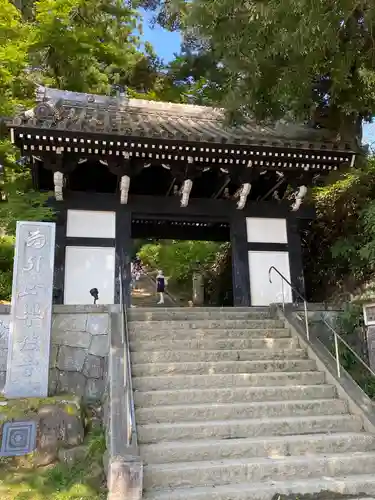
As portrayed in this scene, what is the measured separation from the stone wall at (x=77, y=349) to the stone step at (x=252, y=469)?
2552mm

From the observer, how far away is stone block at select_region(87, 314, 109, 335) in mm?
6934

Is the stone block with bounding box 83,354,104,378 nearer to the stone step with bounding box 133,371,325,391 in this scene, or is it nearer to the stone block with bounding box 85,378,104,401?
the stone block with bounding box 85,378,104,401

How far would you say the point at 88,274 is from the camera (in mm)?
8906

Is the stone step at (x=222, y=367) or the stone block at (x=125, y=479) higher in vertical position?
the stone step at (x=222, y=367)

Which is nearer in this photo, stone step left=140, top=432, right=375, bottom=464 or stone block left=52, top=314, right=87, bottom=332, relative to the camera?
stone step left=140, top=432, right=375, bottom=464

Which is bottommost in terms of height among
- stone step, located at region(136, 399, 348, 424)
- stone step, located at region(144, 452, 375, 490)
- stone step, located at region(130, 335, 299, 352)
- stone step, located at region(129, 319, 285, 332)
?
stone step, located at region(144, 452, 375, 490)

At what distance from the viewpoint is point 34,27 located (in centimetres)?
1257

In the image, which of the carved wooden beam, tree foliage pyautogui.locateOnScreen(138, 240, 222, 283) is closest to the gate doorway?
tree foliage pyautogui.locateOnScreen(138, 240, 222, 283)

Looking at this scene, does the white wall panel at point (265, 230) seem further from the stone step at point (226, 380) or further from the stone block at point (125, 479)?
the stone block at point (125, 479)

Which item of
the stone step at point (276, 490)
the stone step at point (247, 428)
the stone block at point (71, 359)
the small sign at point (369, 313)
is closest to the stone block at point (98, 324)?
the stone block at point (71, 359)

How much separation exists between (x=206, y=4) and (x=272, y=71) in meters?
1.48

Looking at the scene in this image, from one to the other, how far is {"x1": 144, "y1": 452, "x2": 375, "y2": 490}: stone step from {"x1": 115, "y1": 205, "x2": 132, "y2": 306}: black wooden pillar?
16.3ft

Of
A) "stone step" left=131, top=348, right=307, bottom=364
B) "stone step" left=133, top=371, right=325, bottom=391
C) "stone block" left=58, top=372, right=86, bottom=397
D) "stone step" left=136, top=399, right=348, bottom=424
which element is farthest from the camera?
"stone block" left=58, top=372, right=86, bottom=397

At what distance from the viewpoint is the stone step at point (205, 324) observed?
6908 mm
